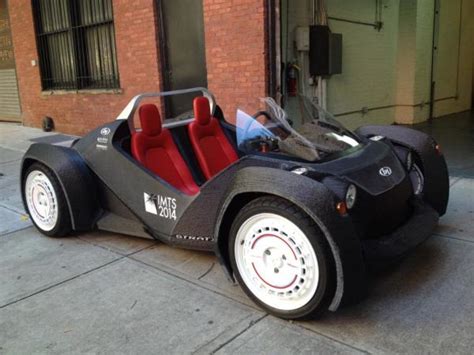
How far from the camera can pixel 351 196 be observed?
2734mm

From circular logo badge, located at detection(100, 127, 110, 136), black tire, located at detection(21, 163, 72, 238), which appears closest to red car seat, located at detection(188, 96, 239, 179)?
circular logo badge, located at detection(100, 127, 110, 136)

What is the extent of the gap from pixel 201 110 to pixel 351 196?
1.82 meters

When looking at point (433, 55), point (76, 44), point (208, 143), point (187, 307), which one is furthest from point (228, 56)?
point (433, 55)

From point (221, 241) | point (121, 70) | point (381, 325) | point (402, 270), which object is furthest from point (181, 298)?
point (121, 70)

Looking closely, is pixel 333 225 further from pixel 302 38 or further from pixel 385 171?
pixel 302 38

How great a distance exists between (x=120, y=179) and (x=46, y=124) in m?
8.28

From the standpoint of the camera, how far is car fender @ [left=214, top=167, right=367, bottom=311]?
243cm

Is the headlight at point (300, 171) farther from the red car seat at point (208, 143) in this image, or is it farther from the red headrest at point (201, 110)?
the red headrest at point (201, 110)

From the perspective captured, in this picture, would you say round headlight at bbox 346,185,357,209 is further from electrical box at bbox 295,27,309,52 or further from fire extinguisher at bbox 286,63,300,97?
electrical box at bbox 295,27,309,52

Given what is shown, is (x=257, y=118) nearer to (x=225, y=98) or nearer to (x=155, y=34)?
(x=225, y=98)

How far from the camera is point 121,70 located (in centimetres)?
895

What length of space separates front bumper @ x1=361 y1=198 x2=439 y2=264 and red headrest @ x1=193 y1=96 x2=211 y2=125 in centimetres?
187

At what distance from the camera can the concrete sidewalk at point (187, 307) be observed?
2.51 m

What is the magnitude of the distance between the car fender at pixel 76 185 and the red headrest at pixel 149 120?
62 centimetres
